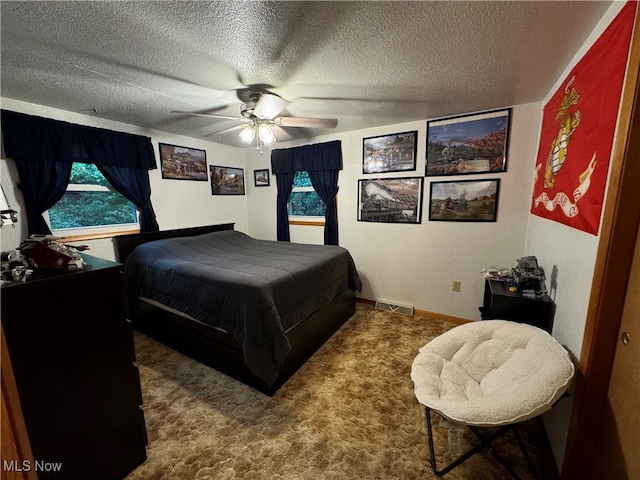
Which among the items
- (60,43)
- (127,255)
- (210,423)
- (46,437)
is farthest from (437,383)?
(127,255)

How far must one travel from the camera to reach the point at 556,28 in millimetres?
1349

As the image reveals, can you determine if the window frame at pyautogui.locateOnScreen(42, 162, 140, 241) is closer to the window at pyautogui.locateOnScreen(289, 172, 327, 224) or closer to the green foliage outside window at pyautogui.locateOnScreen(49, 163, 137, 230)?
the green foliage outside window at pyautogui.locateOnScreen(49, 163, 137, 230)

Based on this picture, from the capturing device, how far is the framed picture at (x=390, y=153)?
3018 mm

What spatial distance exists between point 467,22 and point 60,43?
223 centimetres

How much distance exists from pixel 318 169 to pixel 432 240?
1771 mm

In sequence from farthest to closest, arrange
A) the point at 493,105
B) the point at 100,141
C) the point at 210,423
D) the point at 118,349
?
1. the point at 100,141
2. the point at 493,105
3. the point at 210,423
4. the point at 118,349

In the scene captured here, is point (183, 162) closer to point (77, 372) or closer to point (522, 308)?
point (77, 372)

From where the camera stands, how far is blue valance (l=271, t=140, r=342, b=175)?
3.44 metres

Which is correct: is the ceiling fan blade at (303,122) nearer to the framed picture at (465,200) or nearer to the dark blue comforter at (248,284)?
the dark blue comforter at (248,284)

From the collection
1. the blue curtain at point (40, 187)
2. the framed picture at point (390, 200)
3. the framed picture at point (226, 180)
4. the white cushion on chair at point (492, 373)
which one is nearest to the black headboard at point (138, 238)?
the blue curtain at point (40, 187)

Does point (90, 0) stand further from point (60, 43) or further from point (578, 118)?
point (578, 118)

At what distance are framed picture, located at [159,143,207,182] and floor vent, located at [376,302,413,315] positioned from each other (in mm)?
3098

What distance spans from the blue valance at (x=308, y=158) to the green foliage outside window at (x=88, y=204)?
2009 mm

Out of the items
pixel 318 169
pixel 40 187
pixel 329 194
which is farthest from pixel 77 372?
pixel 318 169
